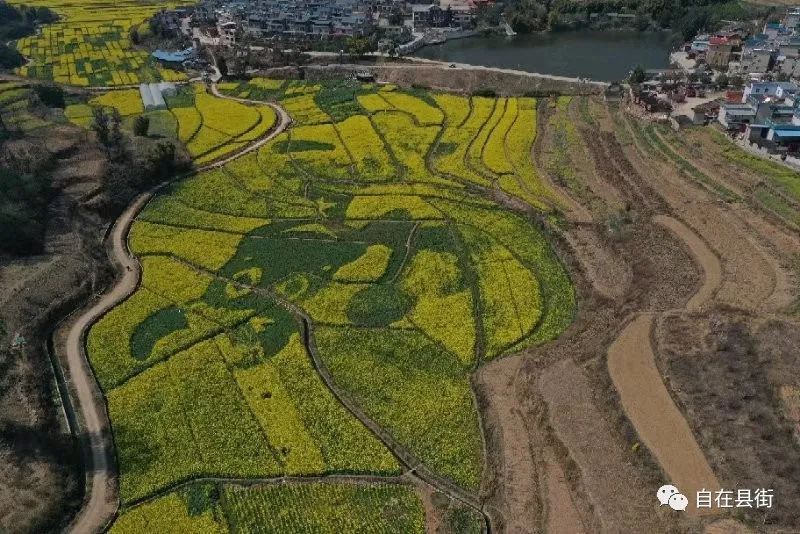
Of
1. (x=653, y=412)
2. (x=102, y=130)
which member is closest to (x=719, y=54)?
(x=653, y=412)

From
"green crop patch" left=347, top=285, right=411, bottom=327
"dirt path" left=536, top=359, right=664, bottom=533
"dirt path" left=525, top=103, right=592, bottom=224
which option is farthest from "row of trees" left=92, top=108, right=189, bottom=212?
"dirt path" left=536, top=359, right=664, bottom=533

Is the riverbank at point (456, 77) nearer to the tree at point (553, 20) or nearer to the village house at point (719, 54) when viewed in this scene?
the village house at point (719, 54)

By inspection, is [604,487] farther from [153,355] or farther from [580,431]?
[153,355]

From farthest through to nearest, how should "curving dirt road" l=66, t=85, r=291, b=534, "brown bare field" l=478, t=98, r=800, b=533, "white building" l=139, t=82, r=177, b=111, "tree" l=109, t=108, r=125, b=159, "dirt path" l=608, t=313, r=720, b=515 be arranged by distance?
"white building" l=139, t=82, r=177, b=111 < "tree" l=109, t=108, r=125, b=159 < "curving dirt road" l=66, t=85, r=291, b=534 < "dirt path" l=608, t=313, r=720, b=515 < "brown bare field" l=478, t=98, r=800, b=533

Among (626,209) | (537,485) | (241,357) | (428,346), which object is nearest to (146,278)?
(241,357)

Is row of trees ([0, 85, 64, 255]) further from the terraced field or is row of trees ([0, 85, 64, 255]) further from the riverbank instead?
the riverbank

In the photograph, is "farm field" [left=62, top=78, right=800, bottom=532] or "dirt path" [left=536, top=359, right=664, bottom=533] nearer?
"dirt path" [left=536, top=359, right=664, bottom=533]
